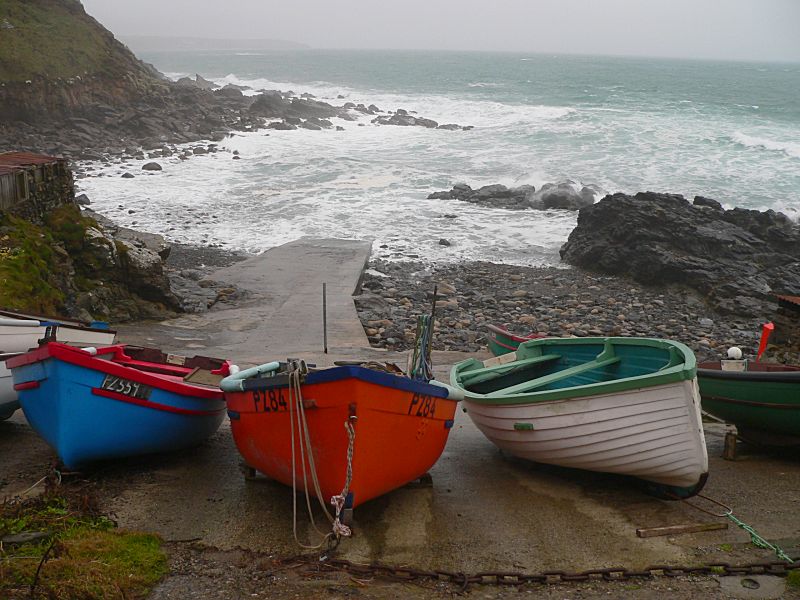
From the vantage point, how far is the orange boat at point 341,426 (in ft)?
20.7

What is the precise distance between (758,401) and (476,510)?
327 cm

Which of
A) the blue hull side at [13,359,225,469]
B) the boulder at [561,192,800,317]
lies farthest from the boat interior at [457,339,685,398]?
the boulder at [561,192,800,317]

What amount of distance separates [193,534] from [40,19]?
152 ft

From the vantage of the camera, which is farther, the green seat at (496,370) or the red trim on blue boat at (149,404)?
the green seat at (496,370)

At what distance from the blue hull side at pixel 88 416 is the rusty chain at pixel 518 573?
87.7 inches

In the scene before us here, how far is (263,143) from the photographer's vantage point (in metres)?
42.3

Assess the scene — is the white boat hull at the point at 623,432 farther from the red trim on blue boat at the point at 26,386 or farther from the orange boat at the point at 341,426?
the red trim on blue boat at the point at 26,386

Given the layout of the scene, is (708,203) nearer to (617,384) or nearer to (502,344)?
(502,344)

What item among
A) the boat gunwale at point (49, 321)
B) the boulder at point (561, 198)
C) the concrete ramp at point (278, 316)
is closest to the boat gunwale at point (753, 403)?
the concrete ramp at point (278, 316)

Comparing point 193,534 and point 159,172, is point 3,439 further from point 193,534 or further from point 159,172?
point 159,172

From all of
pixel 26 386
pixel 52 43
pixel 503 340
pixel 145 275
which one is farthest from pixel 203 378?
pixel 52 43

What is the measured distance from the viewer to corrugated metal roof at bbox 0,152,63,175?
1423 centimetres

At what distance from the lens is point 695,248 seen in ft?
69.5

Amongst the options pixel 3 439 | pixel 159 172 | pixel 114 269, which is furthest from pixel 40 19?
pixel 3 439
